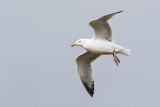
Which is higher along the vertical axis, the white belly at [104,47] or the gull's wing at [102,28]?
the gull's wing at [102,28]

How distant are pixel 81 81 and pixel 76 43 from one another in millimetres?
1763

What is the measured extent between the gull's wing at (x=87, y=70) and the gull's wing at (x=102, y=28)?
143cm

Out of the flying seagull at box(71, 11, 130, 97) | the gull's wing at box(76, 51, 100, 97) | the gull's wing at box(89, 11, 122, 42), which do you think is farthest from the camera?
the gull's wing at box(76, 51, 100, 97)

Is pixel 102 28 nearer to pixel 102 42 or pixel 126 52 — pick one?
pixel 102 42

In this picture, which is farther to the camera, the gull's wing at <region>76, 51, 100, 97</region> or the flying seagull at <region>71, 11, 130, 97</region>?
the gull's wing at <region>76, 51, 100, 97</region>

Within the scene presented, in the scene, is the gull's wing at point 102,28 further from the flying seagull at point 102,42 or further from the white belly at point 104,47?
the white belly at point 104,47

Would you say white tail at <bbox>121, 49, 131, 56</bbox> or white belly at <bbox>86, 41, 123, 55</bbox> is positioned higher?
white belly at <bbox>86, 41, 123, 55</bbox>

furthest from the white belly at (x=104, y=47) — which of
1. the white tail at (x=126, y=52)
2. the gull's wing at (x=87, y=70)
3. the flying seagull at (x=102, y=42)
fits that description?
the gull's wing at (x=87, y=70)

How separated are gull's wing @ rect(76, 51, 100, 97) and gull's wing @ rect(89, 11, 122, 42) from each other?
4.68 feet

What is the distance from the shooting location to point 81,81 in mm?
17828

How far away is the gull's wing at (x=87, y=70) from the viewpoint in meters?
17.6

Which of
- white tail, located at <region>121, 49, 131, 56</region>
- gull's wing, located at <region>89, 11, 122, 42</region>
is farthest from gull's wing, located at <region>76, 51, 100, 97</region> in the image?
white tail, located at <region>121, 49, 131, 56</region>

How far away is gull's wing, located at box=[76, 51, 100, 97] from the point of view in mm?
17562

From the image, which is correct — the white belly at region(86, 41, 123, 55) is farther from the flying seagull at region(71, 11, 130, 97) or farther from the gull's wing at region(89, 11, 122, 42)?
the gull's wing at region(89, 11, 122, 42)
